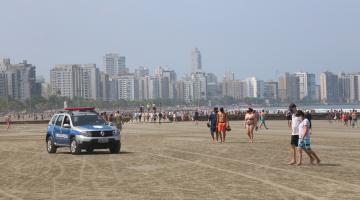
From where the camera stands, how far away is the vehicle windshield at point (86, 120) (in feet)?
88.8

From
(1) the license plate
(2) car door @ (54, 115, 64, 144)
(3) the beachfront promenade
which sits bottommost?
(3) the beachfront promenade

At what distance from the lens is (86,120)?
27.3 meters

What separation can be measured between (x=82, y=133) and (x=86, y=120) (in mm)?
1141

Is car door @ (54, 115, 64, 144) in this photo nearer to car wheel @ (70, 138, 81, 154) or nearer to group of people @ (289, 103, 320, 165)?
car wheel @ (70, 138, 81, 154)

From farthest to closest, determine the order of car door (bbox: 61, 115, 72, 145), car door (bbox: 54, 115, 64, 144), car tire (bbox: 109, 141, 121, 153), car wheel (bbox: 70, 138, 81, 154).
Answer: car door (bbox: 54, 115, 64, 144) → car door (bbox: 61, 115, 72, 145) → car tire (bbox: 109, 141, 121, 153) → car wheel (bbox: 70, 138, 81, 154)

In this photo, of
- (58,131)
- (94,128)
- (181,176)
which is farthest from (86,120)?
(181,176)

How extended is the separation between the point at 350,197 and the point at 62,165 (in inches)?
418

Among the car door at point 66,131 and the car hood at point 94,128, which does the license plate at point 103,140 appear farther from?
the car door at point 66,131

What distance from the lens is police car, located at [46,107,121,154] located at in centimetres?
2623

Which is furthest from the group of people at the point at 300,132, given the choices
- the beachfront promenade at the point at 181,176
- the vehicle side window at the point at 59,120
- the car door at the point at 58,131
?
the vehicle side window at the point at 59,120

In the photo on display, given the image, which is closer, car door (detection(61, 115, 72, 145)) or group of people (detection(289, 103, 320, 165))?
group of people (detection(289, 103, 320, 165))

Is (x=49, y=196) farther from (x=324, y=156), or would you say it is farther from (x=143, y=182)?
(x=324, y=156)

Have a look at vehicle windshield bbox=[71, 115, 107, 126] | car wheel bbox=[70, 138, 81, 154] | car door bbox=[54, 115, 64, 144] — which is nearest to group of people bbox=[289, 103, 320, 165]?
car wheel bbox=[70, 138, 81, 154]

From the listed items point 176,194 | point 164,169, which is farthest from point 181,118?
point 176,194
